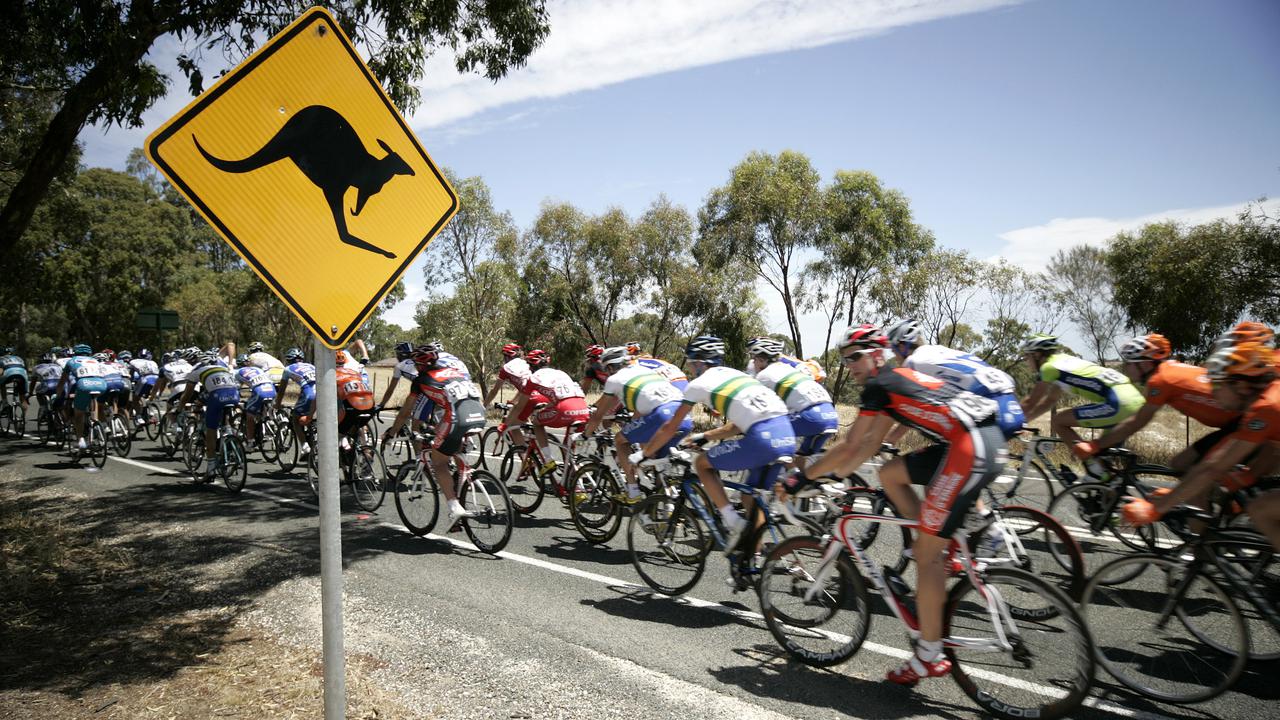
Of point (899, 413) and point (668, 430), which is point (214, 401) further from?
point (899, 413)

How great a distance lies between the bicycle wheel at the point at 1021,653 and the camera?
3545 millimetres

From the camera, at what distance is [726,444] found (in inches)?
218

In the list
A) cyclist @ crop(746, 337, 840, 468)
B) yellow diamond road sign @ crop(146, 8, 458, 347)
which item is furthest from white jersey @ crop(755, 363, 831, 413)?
yellow diamond road sign @ crop(146, 8, 458, 347)

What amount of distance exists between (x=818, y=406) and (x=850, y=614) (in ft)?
9.60

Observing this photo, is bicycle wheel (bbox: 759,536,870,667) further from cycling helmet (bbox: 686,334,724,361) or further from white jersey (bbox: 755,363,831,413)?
white jersey (bbox: 755,363,831,413)

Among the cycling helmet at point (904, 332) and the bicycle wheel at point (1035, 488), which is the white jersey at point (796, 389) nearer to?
the cycling helmet at point (904, 332)

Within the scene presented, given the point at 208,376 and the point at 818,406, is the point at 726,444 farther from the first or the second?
the point at 208,376

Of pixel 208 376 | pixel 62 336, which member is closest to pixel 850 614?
pixel 208 376

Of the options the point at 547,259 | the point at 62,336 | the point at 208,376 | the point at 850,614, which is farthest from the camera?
the point at 62,336

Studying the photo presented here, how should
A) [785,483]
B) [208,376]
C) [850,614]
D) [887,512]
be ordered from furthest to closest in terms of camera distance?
[208,376] < [887,512] < [785,483] < [850,614]

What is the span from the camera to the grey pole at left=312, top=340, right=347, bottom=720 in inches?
88.0

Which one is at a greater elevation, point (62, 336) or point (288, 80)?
point (62, 336)

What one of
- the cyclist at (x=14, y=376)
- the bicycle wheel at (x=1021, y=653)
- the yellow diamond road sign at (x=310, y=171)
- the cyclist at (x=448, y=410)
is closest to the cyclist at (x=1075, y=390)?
the bicycle wheel at (x=1021, y=653)

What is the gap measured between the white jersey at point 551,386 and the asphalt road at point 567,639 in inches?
62.4
